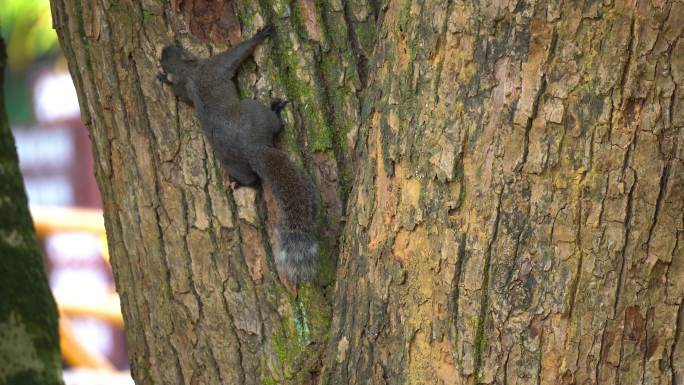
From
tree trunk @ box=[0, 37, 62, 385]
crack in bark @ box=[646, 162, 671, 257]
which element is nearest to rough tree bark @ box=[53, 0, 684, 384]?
crack in bark @ box=[646, 162, 671, 257]

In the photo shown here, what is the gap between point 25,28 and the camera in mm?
9062

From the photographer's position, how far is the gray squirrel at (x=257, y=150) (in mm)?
2389

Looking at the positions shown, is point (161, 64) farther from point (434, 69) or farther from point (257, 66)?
point (434, 69)

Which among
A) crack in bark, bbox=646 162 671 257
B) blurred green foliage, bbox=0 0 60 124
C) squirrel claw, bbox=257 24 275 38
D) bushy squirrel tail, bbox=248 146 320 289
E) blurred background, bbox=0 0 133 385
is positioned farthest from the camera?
blurred background, bbox=0 0 133 385

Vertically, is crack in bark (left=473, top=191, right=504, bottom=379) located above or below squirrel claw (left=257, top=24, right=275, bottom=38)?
below

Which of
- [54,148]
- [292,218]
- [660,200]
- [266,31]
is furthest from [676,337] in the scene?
[54,148]

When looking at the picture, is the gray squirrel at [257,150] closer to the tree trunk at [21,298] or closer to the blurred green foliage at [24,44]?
the tree trunk at [21,298]

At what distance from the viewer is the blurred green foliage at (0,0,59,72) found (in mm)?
8891

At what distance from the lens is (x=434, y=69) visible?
2027mm

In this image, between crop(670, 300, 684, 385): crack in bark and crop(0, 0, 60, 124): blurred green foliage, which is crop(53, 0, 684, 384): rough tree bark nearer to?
crop(670, 300, 684, 385): crack in bark

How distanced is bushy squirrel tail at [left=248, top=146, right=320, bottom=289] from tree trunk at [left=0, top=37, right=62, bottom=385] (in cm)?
93

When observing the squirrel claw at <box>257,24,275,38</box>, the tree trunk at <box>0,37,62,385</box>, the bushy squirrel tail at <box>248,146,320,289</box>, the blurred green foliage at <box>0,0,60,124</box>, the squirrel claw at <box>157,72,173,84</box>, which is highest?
the blurred green foliage at <box>0,0,60,124</box>

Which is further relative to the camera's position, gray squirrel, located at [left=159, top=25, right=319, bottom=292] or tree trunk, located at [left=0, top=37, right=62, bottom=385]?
tree trunk, located at [left=0, top=37, right=62, bottom=385]

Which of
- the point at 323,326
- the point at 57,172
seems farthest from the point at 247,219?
the point at 57,172
